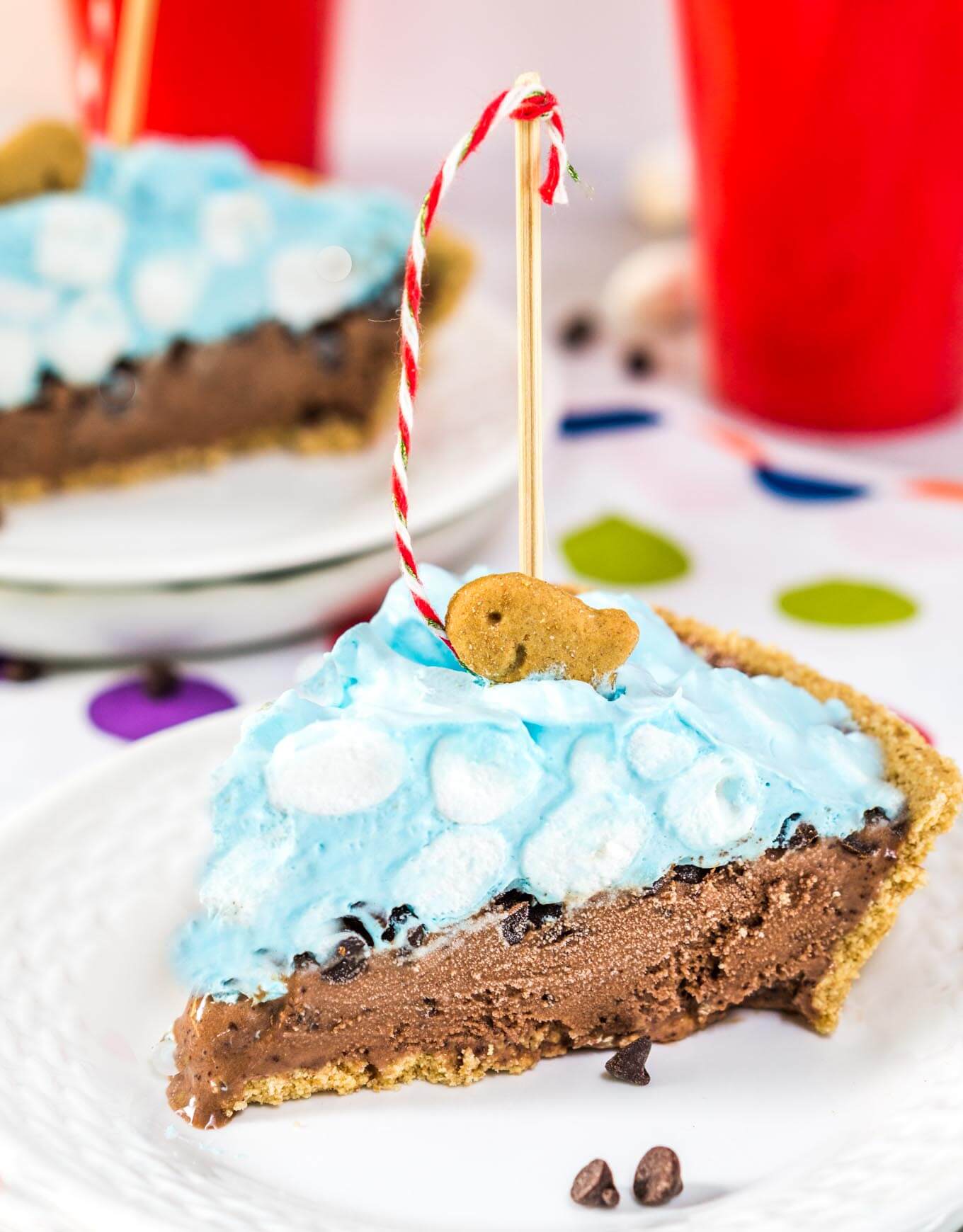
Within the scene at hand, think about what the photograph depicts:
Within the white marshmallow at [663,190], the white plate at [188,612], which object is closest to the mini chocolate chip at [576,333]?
the white marshmallow at [663,190]

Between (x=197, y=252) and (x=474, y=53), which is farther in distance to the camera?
(x=474, y=53)

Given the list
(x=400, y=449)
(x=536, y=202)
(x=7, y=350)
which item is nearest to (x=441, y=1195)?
(x=400, y=449)

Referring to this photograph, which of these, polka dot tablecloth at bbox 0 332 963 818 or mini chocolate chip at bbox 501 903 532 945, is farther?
polka dot tablecloth at bbox 0 332 963 818

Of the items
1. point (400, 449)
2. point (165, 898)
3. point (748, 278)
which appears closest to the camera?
point (400, 449)

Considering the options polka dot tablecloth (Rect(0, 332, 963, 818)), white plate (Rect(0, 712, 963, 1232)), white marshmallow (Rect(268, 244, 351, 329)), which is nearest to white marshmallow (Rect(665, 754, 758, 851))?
white plate (Rect(0, 712, 963, 1232))

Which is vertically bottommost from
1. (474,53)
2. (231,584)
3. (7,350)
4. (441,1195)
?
(441,1195)

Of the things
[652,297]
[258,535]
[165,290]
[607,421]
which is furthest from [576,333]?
[258,535]

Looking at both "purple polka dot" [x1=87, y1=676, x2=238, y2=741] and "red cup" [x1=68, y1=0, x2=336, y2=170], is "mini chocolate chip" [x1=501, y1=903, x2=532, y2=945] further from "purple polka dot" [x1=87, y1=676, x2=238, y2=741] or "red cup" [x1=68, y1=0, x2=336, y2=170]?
"red cup" [x1=68, y1=0, x2=336, y2=170]

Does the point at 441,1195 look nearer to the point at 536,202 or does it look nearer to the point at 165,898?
the point at 165,898
